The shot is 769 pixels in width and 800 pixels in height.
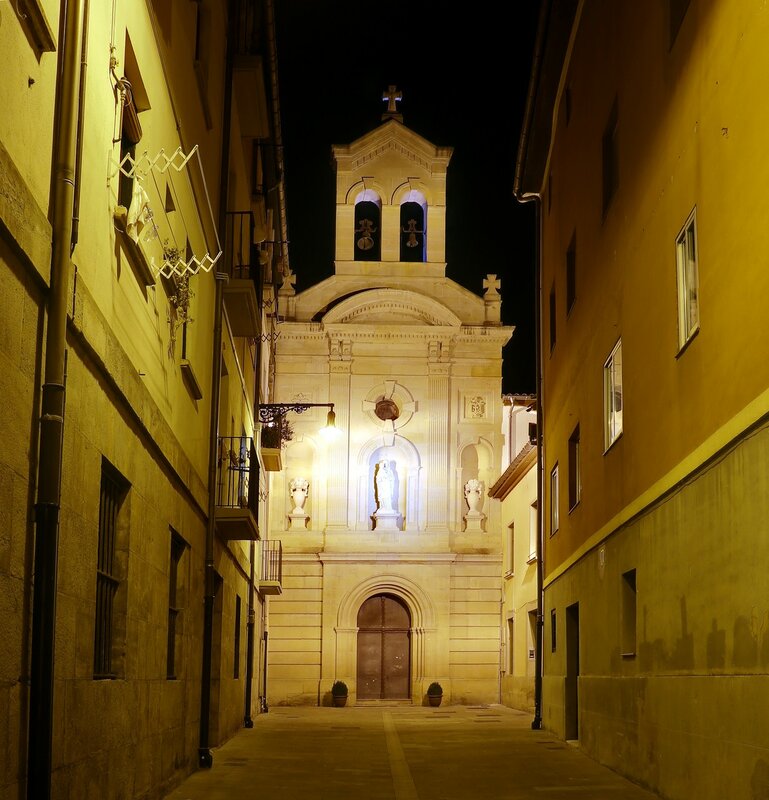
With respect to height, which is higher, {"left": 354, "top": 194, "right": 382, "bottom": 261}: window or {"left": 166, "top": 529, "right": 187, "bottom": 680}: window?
{"left": 354, "top": 194, "right": 382, "bottom": 261}: window

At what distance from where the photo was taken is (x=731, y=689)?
969 cm

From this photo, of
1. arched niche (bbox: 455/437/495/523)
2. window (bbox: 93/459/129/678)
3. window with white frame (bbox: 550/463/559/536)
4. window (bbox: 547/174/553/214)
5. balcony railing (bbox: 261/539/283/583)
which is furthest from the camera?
arched niche (bbox: 455/437/495/523)

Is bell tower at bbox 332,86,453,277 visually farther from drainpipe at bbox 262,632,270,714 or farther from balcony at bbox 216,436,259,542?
balcony at bbox 216,436,259,542

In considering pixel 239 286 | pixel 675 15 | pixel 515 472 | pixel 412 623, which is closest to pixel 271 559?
pixel 412 623

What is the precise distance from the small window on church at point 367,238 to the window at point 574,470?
20156 mm

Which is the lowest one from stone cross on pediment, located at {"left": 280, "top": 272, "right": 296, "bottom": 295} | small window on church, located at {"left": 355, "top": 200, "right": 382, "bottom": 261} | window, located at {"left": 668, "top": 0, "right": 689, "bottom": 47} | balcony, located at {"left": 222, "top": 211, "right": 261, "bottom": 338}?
balcony, located at {"left": 222, "top": 211, "right": 261, "bottom": 338}

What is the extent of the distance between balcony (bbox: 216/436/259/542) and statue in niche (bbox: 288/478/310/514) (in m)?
16.5

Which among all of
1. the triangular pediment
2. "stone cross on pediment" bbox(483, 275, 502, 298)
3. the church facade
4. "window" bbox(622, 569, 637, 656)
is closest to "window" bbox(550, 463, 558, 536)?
"window" bbox(622, 569, 637, 656)

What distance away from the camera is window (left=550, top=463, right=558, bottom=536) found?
77.3 ft

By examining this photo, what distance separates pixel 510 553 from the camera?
Answer: 36562 mm

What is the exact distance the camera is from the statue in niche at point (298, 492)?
124ft

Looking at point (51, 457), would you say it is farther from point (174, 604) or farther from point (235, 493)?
point (235, 493)

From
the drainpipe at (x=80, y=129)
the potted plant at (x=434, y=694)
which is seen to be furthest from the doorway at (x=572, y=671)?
the potted plant at (x=434, y=694)

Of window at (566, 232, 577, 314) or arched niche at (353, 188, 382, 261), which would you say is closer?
window at (566, 232, 577, 314)
